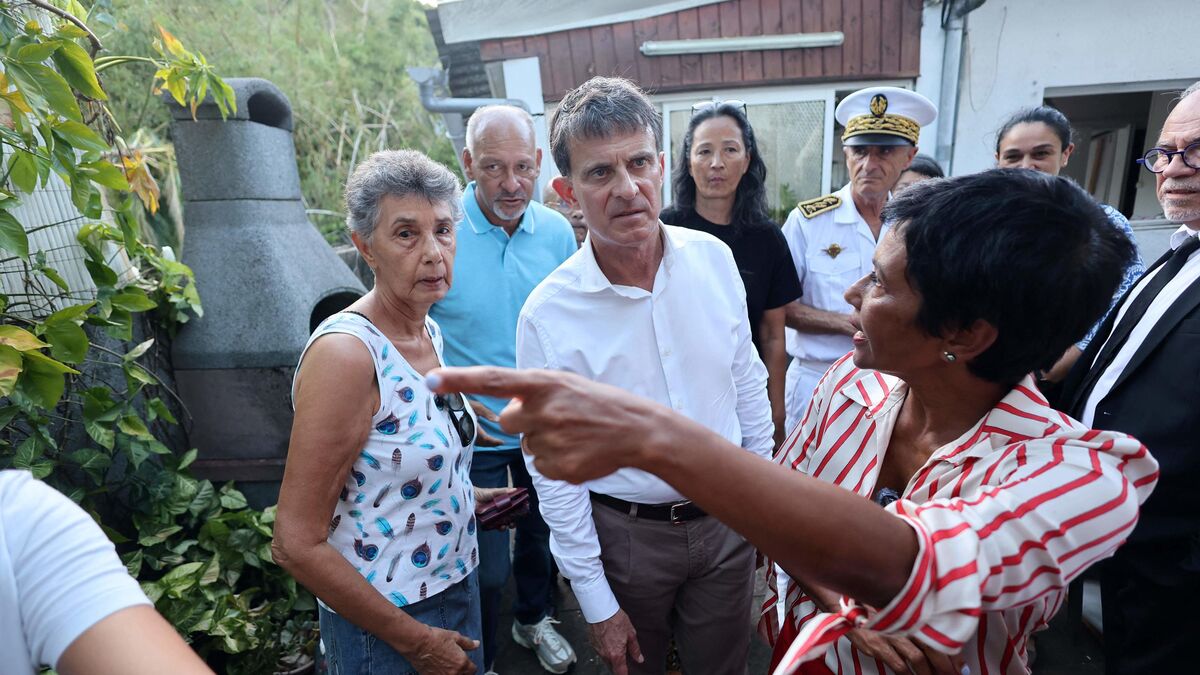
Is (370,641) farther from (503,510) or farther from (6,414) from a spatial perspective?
(6,414)

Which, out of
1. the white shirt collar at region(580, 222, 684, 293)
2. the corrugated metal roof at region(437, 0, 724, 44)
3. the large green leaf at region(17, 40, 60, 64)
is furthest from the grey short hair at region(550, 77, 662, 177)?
the corrugated metal roof at region(437, 0, 724, 44)

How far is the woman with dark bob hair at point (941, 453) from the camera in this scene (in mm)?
817

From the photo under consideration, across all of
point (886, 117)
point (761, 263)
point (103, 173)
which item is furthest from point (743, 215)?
point (103, 173)

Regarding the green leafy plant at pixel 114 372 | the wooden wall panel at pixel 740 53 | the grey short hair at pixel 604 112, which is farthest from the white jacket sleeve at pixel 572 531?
the wooden wall panel at pixel 740 53

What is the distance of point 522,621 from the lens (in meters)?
3.00

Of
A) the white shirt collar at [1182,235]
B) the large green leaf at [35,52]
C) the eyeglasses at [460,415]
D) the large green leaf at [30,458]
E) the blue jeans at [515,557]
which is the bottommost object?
the blue jeans at [515,557]

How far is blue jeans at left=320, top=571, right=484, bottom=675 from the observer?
161 cm

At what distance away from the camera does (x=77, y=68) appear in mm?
1715

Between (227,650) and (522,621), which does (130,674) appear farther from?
(522,621)

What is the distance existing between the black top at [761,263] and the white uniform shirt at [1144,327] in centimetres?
118

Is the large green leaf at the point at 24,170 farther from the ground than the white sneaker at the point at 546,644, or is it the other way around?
the large green leaf at the point at 24,170

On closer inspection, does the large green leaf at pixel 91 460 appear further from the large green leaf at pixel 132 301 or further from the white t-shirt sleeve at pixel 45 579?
the white t-shirt sleeve at pixel 45 579

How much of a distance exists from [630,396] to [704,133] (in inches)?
89.1

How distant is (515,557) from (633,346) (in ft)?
5.52
